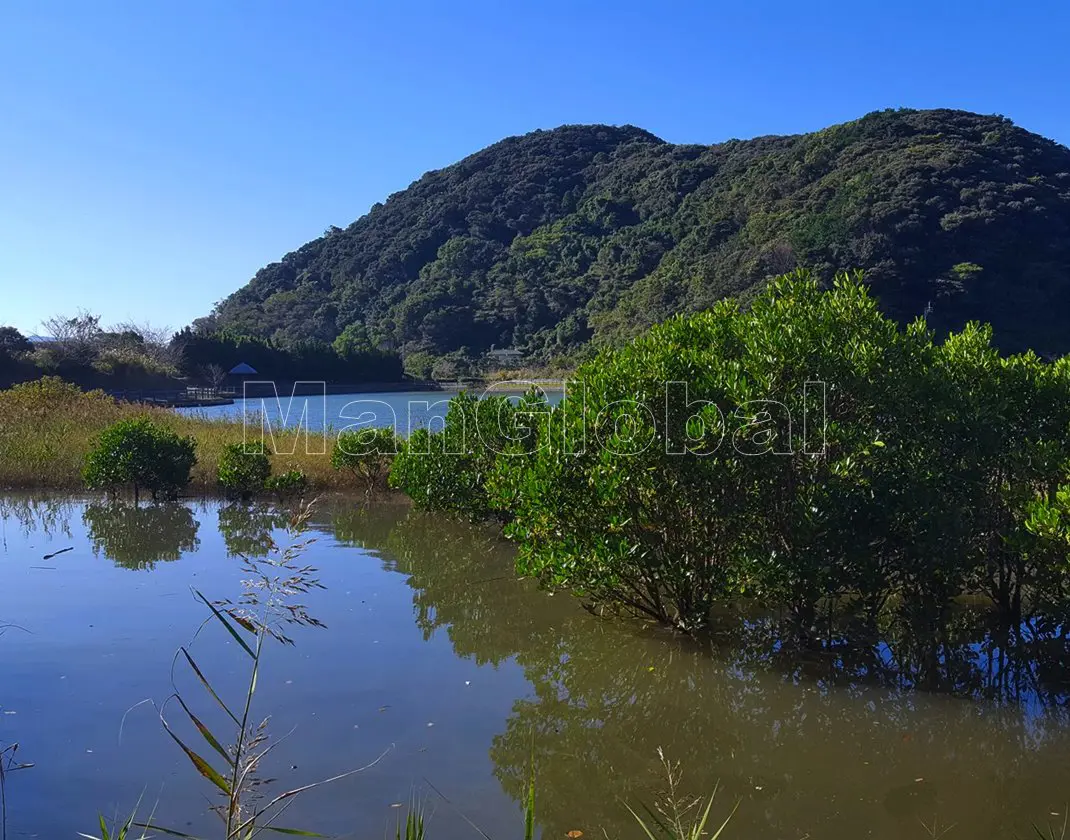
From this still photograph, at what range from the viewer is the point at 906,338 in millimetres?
6012

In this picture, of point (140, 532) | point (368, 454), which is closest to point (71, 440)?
point (140, 532)

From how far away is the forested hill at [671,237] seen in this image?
4606 centimetres

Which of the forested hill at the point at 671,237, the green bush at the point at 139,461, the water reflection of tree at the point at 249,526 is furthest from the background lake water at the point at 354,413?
the forested hill at the point at 671,237

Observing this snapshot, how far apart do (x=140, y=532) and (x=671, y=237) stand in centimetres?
5860

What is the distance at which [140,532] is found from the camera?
10023 millimetres

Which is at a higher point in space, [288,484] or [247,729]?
[288,484]

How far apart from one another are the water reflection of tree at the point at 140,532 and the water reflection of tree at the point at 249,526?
0.38m

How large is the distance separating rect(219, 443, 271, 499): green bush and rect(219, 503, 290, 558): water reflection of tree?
321 mm

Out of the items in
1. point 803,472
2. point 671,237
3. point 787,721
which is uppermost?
point 671,237

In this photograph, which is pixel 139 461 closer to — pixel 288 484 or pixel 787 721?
pixel 288 484

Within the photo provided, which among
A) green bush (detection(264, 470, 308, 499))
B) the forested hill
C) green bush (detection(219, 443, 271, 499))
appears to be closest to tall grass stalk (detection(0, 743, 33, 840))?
green bush (detection(264, 470, 308, 499))

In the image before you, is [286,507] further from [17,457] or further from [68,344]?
[68,344]

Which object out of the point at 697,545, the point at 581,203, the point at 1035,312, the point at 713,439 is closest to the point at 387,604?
the point at 697,545

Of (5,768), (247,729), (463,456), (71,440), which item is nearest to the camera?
(5,768)
